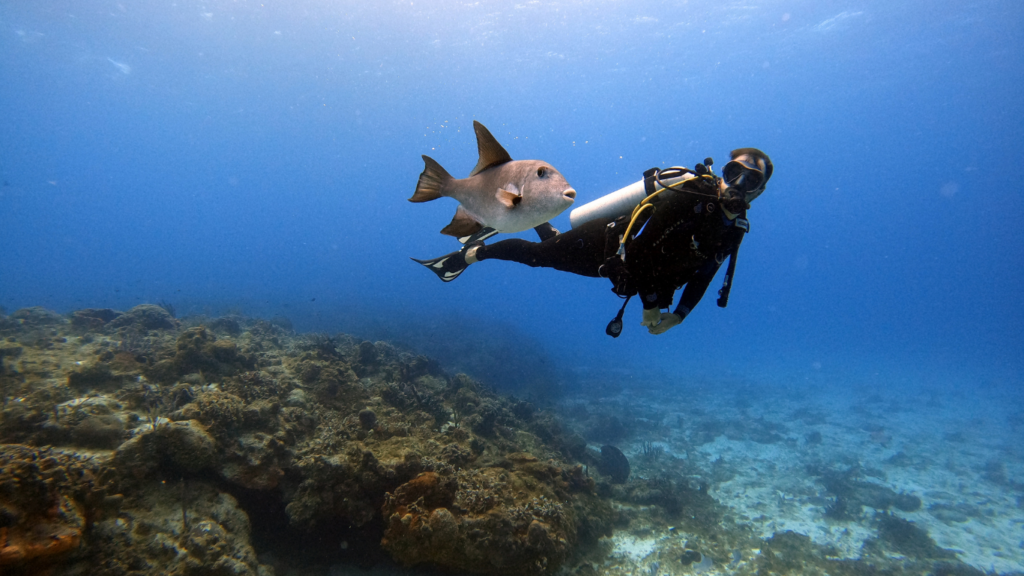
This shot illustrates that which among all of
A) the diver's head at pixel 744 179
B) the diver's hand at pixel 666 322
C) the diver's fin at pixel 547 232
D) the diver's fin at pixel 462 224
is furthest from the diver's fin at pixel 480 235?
the diver's head at pixel 744 179

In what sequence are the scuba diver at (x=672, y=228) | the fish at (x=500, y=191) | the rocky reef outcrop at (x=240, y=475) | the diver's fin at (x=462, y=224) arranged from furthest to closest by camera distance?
the scuba diver at (x=672, y=228) < the rocky reef outcrop at (x=240, y=475) < the diver's fin at (x=462, y=224) < the fish at (x=500, y=191)

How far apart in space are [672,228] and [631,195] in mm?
→ 511

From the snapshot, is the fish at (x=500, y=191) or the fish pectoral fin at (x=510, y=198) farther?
the fish at (x=500, y=191)

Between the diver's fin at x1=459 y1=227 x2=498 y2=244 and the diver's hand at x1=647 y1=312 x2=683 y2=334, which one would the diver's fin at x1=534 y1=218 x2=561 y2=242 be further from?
the diver's hand at x1=647 y1=312 x2=683 y2=334

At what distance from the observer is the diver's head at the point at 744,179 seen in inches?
123

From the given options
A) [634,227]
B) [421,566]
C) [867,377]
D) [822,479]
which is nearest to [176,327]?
[421,566]

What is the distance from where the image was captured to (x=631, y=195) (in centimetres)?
345

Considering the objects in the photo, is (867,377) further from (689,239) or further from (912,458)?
(689,239)

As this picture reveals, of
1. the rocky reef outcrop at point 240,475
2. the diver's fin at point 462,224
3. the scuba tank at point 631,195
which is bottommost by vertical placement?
the rocky reef outcrop at point 240,475

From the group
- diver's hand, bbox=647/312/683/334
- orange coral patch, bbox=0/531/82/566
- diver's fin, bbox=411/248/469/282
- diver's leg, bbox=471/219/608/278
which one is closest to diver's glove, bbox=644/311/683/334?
diver's hand, bbox=647/312/683/334

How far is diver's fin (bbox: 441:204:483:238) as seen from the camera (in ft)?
7.32

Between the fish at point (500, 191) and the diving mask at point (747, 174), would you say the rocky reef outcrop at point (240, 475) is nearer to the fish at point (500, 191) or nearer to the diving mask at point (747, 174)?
the fish at point (500, 191)

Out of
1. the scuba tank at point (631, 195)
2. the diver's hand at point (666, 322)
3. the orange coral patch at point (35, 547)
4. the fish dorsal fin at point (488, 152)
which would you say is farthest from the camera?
the diver's hand at point (666, 322)

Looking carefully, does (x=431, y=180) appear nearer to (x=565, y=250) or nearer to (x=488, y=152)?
(x=488, y=152)
